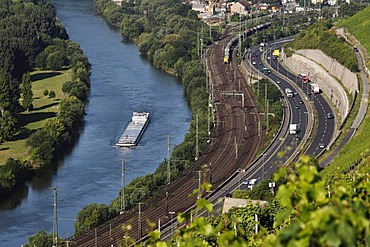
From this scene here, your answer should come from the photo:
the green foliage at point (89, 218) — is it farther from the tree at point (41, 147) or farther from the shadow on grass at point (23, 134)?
the shadow on grass at point (23, 134)

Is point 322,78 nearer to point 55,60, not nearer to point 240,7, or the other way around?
point 55,60

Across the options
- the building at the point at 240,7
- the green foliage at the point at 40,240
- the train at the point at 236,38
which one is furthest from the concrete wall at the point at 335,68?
the building at the point at 240,7

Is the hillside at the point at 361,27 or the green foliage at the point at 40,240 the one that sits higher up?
the hillside at the point at 361,27

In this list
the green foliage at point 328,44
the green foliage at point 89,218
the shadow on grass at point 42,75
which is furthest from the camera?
the shadow on grass at point 42,75

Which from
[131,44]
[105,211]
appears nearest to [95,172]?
[105,211]

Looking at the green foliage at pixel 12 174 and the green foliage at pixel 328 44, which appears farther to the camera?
the green foliage at pixel 328 44

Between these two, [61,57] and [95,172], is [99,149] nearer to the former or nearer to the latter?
[95,172]
